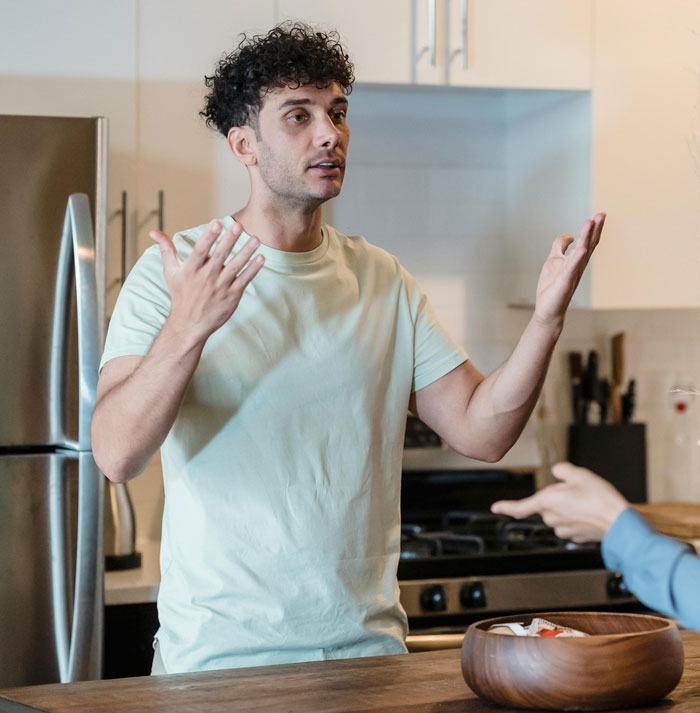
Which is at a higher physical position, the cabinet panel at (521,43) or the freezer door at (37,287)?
the cabinet panel at (521,43)

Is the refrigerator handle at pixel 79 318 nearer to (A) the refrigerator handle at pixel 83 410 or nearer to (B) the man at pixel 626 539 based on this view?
(A) the refrigerator handle at pixel 83 410

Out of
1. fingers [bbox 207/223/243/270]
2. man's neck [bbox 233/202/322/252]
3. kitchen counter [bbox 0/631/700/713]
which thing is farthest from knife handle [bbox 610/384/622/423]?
fingers [bbox 207/223/243/270]

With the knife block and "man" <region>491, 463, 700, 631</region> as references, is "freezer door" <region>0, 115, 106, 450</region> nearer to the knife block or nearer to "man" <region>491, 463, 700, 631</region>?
"man" <region>491, 463, 700, 631</region>

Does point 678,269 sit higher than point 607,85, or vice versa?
point 607,85

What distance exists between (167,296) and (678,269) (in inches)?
66.9

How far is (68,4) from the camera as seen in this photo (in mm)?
2438

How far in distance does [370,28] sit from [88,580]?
1.44 meters

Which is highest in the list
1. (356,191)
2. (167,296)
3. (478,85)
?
(478,85)

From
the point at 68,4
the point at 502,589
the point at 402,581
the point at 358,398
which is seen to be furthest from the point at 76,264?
the point at 502,589

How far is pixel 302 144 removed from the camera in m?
1.64

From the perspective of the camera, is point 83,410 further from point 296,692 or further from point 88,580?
point 296,692

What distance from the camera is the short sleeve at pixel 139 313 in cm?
150

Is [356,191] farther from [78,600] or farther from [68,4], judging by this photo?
[78,600]

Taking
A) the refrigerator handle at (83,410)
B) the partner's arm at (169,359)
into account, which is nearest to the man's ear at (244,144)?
the partner's arm at (169,359)
